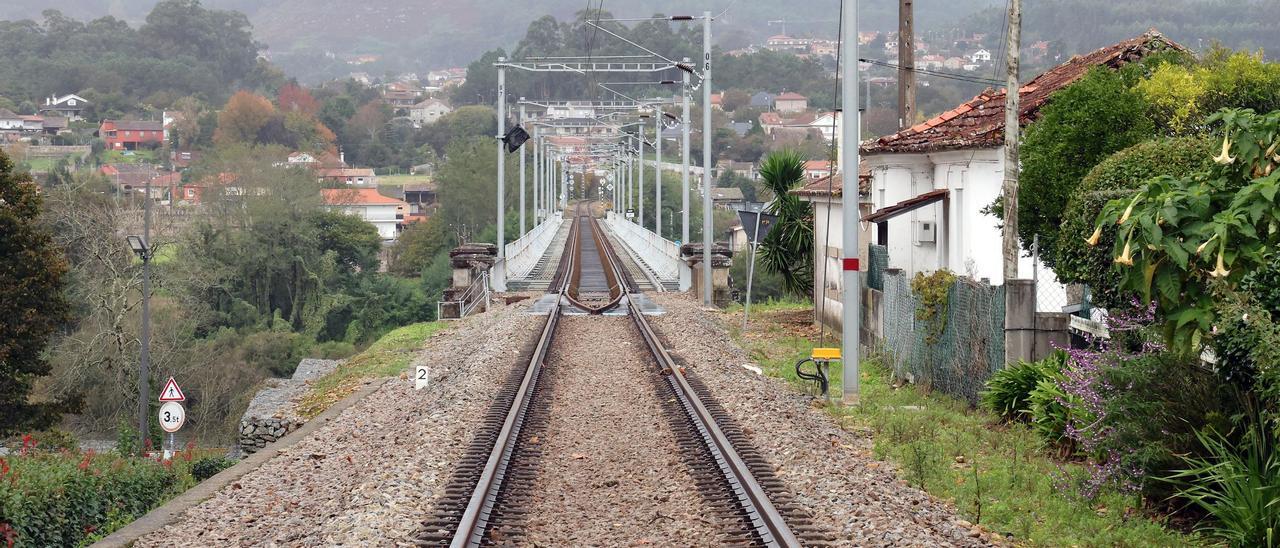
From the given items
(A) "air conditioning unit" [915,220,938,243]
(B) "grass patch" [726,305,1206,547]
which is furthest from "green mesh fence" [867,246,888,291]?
(B) "grass patch" [726,305,1206,547]

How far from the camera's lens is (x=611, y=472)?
12062 millimetres

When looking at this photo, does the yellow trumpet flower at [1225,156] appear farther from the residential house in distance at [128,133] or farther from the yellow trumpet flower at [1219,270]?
the residential house in distance at [128,133]

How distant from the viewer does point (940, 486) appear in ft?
36.6

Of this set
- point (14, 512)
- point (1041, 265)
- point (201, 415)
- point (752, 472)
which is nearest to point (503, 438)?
point (752, 472)

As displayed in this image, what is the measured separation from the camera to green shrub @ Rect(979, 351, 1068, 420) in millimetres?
13562

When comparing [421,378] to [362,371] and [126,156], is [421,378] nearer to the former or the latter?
[362,371]

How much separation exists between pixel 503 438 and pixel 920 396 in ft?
19.8

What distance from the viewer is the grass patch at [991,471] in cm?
967

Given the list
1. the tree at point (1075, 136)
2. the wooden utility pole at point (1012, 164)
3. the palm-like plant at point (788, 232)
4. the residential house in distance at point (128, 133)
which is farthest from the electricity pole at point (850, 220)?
the residential house in distance at point (128, 133)

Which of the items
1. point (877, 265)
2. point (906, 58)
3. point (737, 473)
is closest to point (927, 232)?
point (877, 265)

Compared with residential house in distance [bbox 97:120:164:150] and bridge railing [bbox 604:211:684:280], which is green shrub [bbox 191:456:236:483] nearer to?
bridge railing [bbox 604:211:684:280]

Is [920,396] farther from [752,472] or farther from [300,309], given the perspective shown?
[300,309]

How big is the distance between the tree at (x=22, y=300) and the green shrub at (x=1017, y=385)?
88.4 ft

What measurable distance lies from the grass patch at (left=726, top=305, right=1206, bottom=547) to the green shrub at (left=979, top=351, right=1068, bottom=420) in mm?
165
